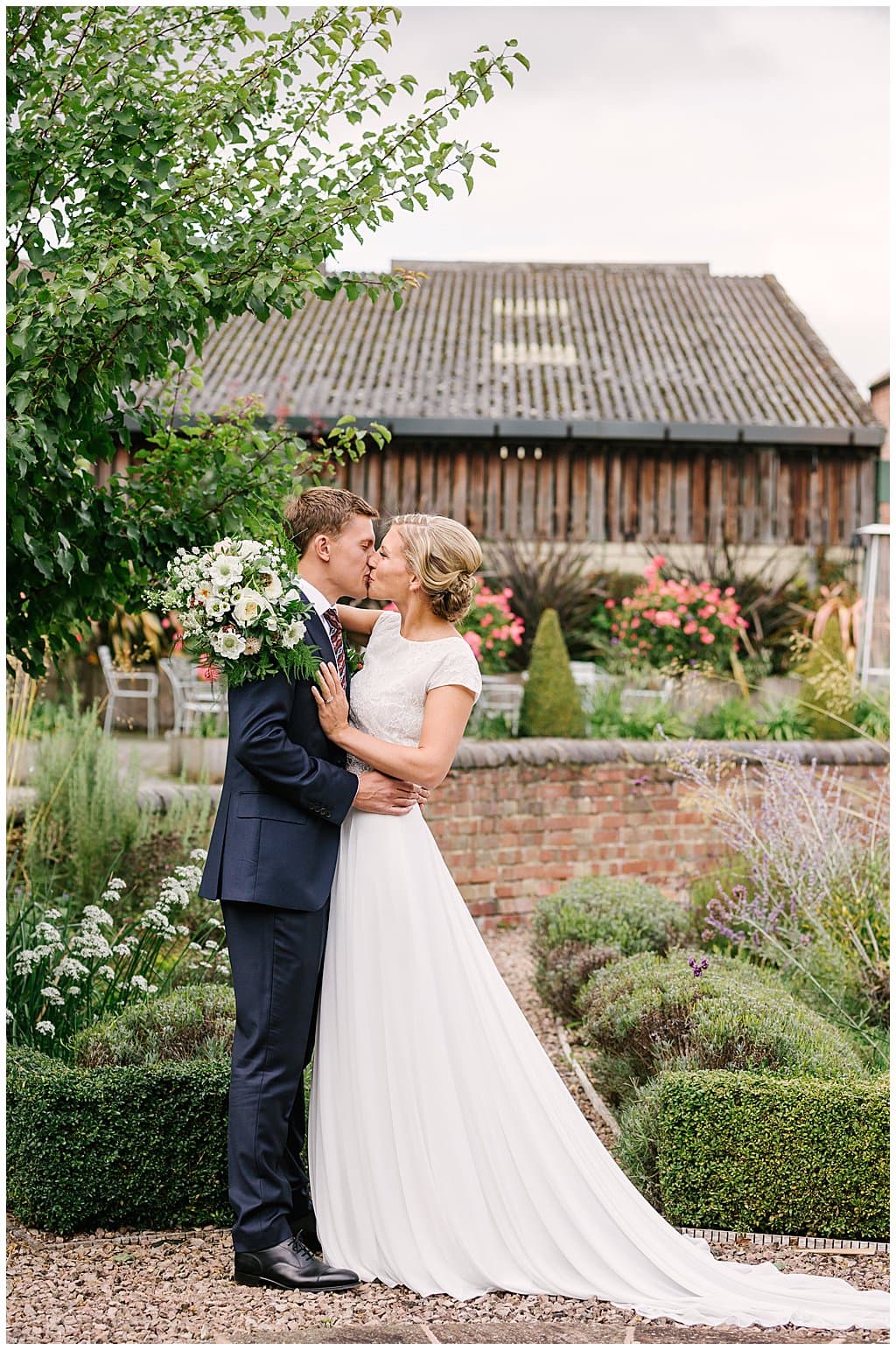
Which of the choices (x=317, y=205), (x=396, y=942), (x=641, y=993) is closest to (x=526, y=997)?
(x=641, y=993)

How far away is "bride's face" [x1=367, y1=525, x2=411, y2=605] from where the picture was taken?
3.33 m

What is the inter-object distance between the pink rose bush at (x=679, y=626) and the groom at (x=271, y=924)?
950cm

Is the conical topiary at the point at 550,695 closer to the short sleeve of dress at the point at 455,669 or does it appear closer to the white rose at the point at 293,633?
the short sleeve of dress at the point at 455,669

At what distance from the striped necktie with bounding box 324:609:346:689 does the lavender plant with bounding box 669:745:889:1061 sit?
7.61ft

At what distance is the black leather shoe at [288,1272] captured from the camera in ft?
10.0

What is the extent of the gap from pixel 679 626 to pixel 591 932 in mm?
7083

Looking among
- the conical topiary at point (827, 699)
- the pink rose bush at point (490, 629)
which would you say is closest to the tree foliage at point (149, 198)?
the conical topiary at point (827, 699)

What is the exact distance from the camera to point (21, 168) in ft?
11.6

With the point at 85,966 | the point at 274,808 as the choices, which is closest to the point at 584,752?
the point at 85,966

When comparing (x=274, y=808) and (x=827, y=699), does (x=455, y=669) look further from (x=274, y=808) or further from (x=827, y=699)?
(x=827, y=699)

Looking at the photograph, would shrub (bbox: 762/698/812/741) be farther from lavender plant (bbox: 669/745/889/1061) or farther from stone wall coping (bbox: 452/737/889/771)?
lavender plant (bbox: 669/745/889/1061)

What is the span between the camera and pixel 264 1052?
10.2 feet

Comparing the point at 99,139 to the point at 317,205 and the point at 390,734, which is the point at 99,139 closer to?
the point at 317,205

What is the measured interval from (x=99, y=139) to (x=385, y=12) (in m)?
0.95
